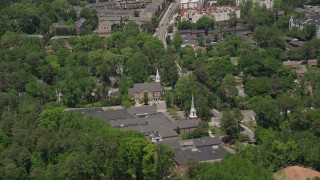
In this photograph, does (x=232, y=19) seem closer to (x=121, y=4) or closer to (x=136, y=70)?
(x=121, y=4)

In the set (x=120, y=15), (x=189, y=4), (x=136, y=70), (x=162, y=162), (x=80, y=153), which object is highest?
(x=189, y=4)

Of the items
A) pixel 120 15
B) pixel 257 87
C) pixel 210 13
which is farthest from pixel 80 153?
pixel 120 15

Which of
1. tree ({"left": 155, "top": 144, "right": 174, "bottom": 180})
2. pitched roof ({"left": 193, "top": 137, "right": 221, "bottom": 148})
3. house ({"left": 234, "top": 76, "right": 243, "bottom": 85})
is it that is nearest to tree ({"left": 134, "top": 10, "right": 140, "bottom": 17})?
house ({"left": 234, "top": 76, "right": 243, "bottom": 85})

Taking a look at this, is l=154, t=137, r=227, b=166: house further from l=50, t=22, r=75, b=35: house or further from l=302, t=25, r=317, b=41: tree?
l=50, t=22, r=75, b=35: house

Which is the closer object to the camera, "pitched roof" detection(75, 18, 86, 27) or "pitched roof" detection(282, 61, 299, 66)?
"pitched roof" detection(282, 61, 299, 66)

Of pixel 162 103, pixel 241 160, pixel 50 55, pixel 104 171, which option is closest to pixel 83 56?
pixel 50 55

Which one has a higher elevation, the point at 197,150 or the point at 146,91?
the point at 146,91

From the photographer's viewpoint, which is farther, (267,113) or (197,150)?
(267,113)

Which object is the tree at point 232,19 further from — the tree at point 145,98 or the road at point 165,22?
the tree at point 145,98
